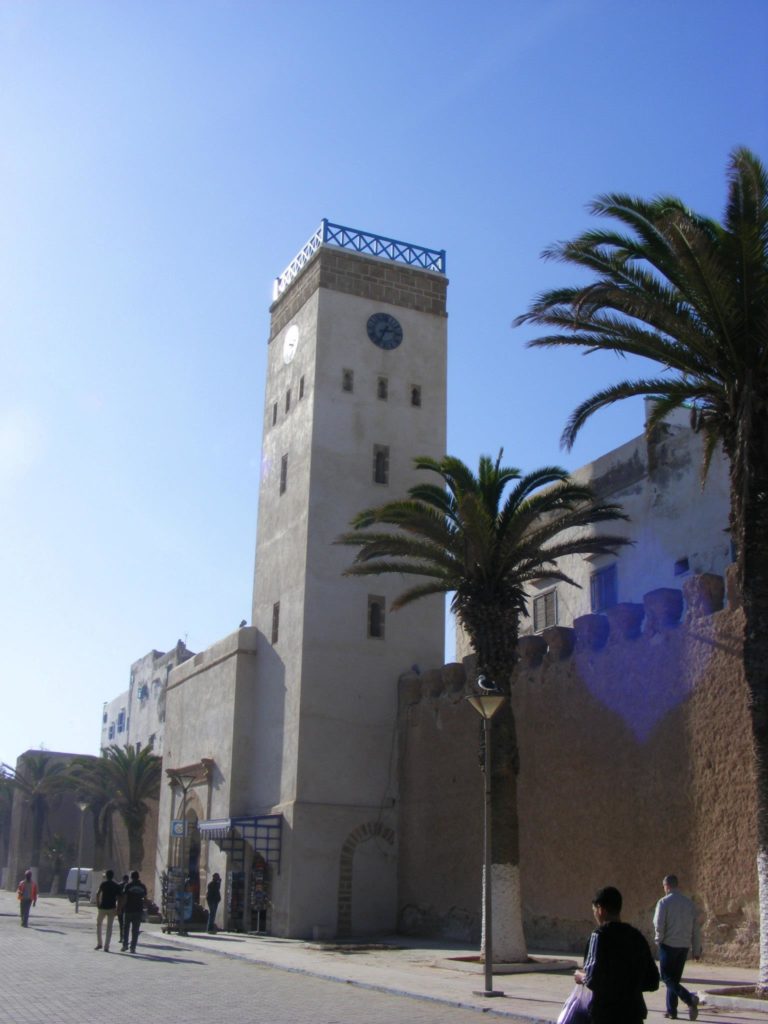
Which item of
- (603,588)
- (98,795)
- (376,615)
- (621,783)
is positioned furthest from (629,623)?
(98,795)

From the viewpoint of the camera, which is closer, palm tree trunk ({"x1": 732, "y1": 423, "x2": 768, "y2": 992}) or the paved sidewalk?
the paved sidewalk

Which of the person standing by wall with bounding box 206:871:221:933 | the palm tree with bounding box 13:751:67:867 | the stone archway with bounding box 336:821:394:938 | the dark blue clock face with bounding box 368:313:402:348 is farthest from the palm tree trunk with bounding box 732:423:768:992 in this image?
the palm tree with bounding box 13:751:67:867

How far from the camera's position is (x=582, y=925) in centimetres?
1920

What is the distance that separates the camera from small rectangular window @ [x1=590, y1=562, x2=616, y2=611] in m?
24.6

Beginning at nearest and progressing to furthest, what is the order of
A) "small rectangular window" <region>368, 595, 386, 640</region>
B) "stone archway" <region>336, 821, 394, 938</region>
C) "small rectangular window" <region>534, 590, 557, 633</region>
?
"stone archway" <region>336, 821, 394, 938</region> → "small rectangular window" <region>534, 590, 557, 633</region> → "small rectangular window" <region>368, 595, 386, 640</region>

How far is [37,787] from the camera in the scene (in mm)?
57938

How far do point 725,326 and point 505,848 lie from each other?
28.2 ft

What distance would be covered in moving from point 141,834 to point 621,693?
27.6m

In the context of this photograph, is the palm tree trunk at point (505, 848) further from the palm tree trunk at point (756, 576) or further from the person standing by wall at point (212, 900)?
the person standing by wall at point (212, 900)

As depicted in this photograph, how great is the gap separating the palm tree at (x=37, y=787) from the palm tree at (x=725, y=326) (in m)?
49.5

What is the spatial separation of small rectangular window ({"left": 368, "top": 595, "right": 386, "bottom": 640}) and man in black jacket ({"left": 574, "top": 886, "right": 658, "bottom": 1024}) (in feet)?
70.0

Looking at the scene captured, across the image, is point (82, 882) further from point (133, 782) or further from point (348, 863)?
point (348, 863)

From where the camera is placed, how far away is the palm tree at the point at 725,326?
43.1 ft

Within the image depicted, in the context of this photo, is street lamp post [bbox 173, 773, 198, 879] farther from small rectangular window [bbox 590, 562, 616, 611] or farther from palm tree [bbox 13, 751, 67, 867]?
palm tree [bbox 13, 751, 67, 867]
